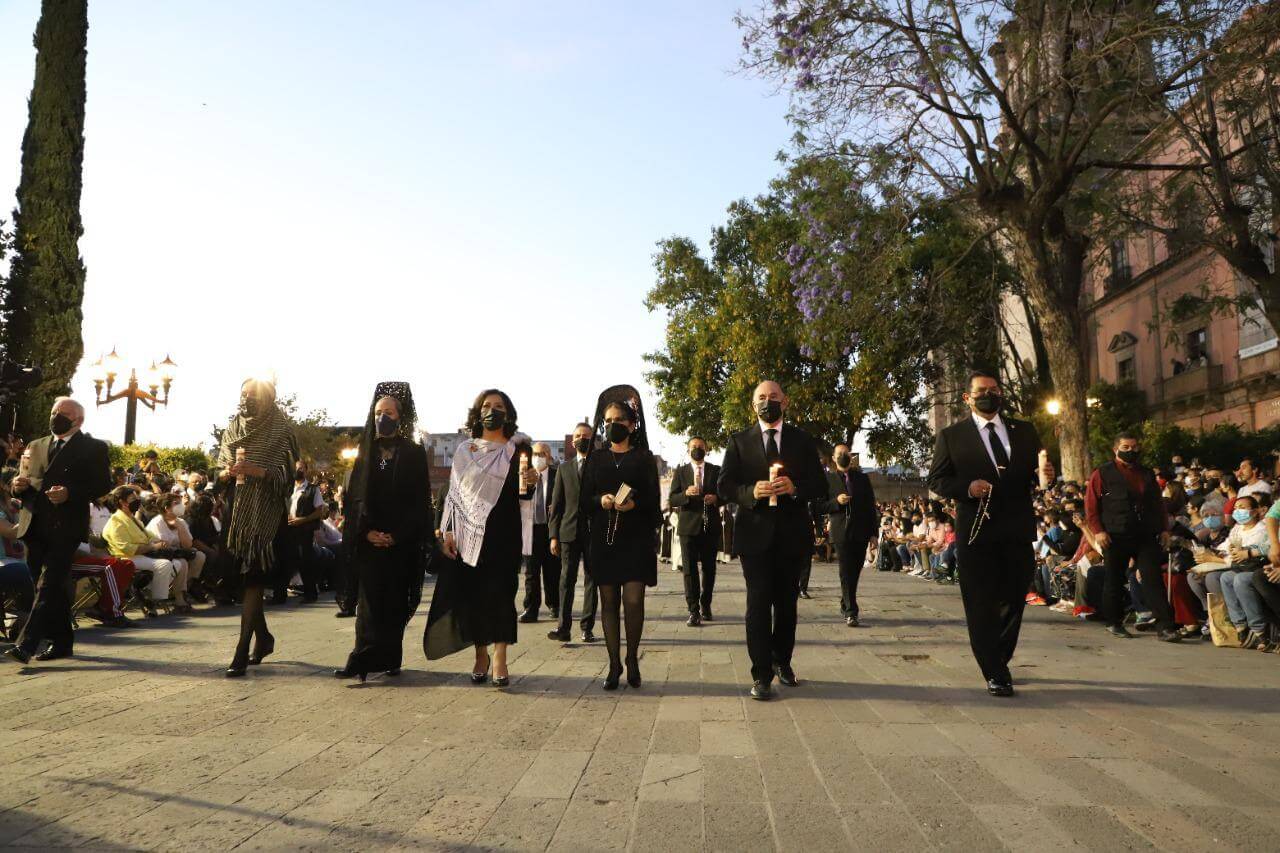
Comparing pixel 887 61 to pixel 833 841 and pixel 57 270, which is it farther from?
pixel 57 270

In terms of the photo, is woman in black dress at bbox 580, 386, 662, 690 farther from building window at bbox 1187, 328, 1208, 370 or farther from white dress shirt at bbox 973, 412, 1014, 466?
building window at bbox 1187, 328, 1208, 370

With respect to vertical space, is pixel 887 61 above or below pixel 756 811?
above

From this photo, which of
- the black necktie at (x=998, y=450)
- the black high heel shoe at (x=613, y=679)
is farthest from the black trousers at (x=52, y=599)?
the black necktie at (x=998, y=450)

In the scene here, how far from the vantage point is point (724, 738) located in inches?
192

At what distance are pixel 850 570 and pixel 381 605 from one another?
5560 mm

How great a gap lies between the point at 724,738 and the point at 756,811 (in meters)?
1.26

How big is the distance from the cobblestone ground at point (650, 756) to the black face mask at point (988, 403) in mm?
1835

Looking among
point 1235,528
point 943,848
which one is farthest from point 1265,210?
point 943,848

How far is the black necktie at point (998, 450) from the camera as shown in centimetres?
647

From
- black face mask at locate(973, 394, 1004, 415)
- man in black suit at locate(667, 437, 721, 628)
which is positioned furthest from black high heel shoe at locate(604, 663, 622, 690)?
man in black suit at locate(667, 437, 721, 628)

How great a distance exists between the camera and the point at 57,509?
7547mm

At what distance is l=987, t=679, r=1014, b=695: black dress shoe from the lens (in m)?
6.07

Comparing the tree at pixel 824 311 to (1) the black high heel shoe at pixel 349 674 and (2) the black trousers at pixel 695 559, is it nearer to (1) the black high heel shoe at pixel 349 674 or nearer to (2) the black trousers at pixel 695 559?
(2) the black trousers at pixel 695 559

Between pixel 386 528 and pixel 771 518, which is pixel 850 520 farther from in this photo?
pixel 386 528
